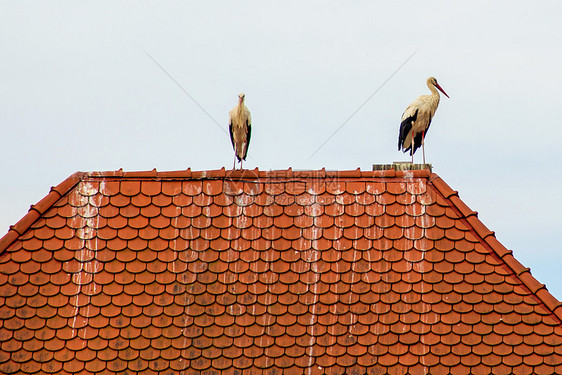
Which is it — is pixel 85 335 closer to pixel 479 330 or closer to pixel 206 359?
pixel 206 359

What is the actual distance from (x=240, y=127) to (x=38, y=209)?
478 centimetres

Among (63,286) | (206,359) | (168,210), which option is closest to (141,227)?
(168,210)

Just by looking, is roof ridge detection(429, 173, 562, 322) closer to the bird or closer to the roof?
the roof

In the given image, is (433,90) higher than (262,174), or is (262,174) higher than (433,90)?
(433,90)

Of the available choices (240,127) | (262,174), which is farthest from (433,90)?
(262,174)

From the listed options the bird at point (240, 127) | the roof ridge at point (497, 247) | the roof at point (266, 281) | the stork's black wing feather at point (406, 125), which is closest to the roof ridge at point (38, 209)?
the roof at point (266, 281)

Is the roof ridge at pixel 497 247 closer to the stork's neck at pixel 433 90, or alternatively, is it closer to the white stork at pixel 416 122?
the white stork at pixel 416 122

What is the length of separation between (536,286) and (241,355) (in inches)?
109

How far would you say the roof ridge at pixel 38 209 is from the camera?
10297 mm

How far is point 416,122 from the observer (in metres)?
15.1

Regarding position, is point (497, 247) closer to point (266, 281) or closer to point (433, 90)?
point (266, 281)

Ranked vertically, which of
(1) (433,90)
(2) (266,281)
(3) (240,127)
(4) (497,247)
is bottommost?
(2) (266,281)

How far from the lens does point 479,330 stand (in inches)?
377

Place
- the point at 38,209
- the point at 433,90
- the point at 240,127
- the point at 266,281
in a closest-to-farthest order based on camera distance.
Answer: the point at 266,281
the point at 38,209
the point at 240,127
the point at 433,90
